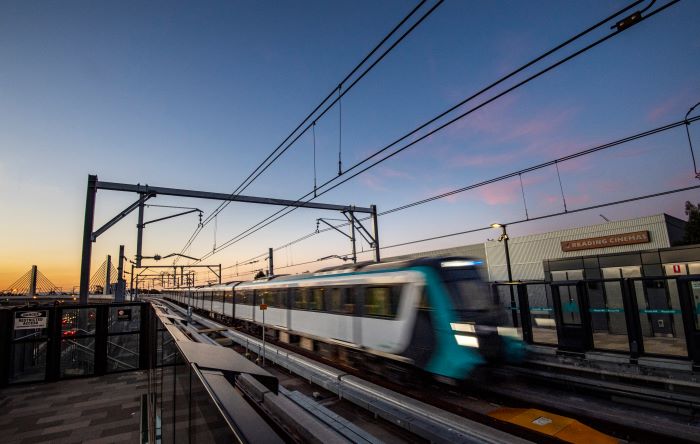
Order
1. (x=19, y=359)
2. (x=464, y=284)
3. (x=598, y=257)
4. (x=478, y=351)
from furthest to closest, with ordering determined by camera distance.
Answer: (x=598, y=257) < (x=19, y=359) < (x=464, y=284) < (x=478, y=351)

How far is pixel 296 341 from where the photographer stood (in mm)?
16516

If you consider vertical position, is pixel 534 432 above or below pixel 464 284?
below

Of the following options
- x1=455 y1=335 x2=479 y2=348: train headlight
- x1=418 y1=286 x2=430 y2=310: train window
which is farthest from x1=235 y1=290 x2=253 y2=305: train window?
x1=455 y1=335 x2=479 y2=348: train headlight

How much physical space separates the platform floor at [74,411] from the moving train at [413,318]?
226 inches

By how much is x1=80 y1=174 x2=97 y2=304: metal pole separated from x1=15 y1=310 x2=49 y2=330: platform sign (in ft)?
3.44

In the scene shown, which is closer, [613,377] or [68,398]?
[68,398]

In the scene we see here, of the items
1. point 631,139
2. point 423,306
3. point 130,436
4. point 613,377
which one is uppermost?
point 631,139

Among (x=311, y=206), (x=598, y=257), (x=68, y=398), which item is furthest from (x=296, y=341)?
(x=598, y=257)

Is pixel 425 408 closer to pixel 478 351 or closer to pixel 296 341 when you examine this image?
pixel 478 351

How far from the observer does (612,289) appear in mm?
19625

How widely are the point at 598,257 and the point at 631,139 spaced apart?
1501 centimetres

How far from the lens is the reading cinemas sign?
21625 millimetres

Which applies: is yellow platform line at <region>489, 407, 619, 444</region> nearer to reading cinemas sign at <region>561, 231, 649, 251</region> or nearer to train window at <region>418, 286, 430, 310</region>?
train window at <region>418, 286, 430, 310</region>

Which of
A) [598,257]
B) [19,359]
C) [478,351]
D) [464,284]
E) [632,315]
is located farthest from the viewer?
[598,257]
